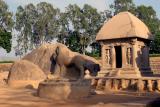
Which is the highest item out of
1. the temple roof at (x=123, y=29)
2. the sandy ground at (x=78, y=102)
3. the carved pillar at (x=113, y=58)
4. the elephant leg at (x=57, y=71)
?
the temple roof at (x=123, y=29)

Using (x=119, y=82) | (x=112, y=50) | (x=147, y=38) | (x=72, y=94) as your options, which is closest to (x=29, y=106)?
(x=72, y=94)

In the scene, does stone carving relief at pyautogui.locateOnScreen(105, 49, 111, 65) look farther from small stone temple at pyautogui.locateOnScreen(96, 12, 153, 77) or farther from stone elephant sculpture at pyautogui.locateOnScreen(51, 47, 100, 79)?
stone elephant sculpture at pyautogui.locateOnScreen(51, 47, 100, 79)

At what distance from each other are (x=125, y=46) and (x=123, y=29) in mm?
1471

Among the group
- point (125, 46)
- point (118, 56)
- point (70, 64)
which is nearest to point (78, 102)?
point (125, 46)

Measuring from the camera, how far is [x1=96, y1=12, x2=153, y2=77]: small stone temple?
25062mm

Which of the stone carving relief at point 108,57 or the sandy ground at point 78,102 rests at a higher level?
the stone carving relief at point 108,57

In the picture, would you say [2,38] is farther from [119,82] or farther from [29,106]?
[29,106]

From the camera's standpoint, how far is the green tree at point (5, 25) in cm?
6119

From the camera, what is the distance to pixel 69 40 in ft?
209

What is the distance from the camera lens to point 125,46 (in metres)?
25.6

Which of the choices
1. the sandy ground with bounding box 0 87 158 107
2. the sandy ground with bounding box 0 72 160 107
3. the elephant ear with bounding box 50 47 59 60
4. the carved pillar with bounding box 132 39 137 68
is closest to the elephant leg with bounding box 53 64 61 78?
the elephant ear with bounding box 50 47 59 60

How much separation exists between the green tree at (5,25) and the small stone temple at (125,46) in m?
38.1

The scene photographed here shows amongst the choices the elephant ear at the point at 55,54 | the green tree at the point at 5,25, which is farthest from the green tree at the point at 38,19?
the elephant ear at the point at 55,54

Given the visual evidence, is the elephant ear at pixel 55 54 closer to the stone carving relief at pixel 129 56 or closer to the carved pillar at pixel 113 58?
the carved pillar at pixel 113 58
